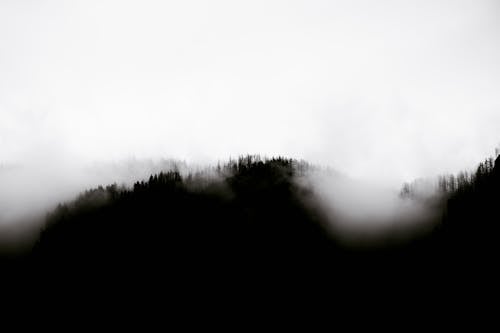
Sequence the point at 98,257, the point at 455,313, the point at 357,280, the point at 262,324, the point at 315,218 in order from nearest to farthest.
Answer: the point at 455,313 → the point at 262,324 → the point at 357,280 → the point at 98,257 → the point at 315,218

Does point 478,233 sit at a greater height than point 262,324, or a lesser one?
greater

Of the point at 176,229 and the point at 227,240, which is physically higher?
the point at 176,229

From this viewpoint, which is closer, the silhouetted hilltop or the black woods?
the black woods

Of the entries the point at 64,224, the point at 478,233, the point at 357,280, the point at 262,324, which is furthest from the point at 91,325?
the point at 478,233

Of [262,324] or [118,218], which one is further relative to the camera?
[118,218]

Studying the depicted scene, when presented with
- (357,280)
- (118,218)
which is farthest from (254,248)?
(118,218)

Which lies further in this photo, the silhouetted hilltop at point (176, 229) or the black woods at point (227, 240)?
the silhouetted hilltop at point (176, 229)

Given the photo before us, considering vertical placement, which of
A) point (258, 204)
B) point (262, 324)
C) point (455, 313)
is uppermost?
point (258, 204)

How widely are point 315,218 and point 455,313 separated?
9126cm

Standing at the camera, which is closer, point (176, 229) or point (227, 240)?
point (227, 240)

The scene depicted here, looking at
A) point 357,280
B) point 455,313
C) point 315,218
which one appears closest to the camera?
point 455,313

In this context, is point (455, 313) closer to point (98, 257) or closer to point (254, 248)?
point (254, 248)

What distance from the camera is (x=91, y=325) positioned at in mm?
123000

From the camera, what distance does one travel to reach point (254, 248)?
160 m
